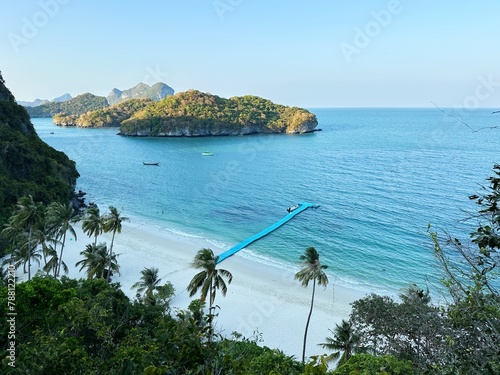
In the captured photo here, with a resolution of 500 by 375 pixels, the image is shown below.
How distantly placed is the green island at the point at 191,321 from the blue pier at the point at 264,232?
31.7 feet

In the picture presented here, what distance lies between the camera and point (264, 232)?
4106 centimetres

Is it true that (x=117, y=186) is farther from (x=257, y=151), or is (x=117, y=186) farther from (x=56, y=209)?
(x=257, y=151)

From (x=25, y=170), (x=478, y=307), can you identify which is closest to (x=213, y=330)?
(x=478, y=307)

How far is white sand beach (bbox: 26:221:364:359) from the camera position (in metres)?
23.5

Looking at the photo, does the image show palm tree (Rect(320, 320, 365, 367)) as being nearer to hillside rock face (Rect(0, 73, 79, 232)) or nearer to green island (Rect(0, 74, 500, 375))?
green island (Rect(0, 74, 500, 375))

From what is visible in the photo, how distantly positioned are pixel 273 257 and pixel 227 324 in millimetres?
12897

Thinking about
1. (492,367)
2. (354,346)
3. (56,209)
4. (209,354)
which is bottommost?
(354,346)

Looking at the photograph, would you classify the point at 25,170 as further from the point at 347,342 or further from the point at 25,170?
the point at 347,342

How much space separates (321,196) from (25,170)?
145 ft

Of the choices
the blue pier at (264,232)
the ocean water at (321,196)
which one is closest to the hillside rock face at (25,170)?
the ocean water at (321,196)

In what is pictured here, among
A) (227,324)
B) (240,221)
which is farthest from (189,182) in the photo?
(227,324)

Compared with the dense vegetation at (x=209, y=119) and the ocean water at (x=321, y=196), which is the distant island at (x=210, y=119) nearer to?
the dense vegetation at (x=209, y=119)

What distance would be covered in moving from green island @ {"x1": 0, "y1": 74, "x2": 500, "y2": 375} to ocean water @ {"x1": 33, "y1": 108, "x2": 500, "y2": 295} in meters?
4.37

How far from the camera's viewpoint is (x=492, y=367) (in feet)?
14.7
